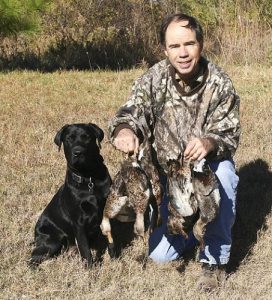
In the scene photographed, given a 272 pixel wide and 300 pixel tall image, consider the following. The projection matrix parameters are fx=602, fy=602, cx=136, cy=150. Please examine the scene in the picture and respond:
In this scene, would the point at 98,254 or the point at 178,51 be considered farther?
the point at 98,254

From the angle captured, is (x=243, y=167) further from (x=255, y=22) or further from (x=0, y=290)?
(x=255, y=22)

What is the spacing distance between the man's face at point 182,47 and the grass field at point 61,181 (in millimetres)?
1534

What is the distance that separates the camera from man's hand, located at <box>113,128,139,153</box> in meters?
3.75

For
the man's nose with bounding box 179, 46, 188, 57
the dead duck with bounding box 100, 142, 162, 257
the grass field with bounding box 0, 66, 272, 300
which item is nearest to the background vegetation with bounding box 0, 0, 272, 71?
the grass field with bounding box 0, 66, 272, 300

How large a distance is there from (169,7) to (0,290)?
1124cm

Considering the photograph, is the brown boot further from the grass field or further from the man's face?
the man's face

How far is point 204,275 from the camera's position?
14.2 ft

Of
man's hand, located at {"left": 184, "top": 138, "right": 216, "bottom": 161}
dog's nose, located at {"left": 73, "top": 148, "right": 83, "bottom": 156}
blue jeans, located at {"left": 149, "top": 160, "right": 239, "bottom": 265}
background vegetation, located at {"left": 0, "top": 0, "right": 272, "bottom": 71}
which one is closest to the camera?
man's hand, located at {"left": 184, "top": 138, "right": 216, "bottom": 161}

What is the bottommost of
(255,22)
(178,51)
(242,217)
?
(242,217)

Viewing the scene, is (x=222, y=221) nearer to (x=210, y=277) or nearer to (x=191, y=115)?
(x=210, y=277)

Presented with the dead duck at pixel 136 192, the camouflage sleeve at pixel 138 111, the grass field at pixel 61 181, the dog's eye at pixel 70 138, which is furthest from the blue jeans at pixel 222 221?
the dog's eye at pixel 70 138

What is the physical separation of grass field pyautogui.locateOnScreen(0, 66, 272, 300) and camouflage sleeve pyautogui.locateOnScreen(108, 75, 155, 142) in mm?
1067

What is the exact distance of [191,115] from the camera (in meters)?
4.30

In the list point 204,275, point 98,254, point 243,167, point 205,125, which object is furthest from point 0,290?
point 243,167
